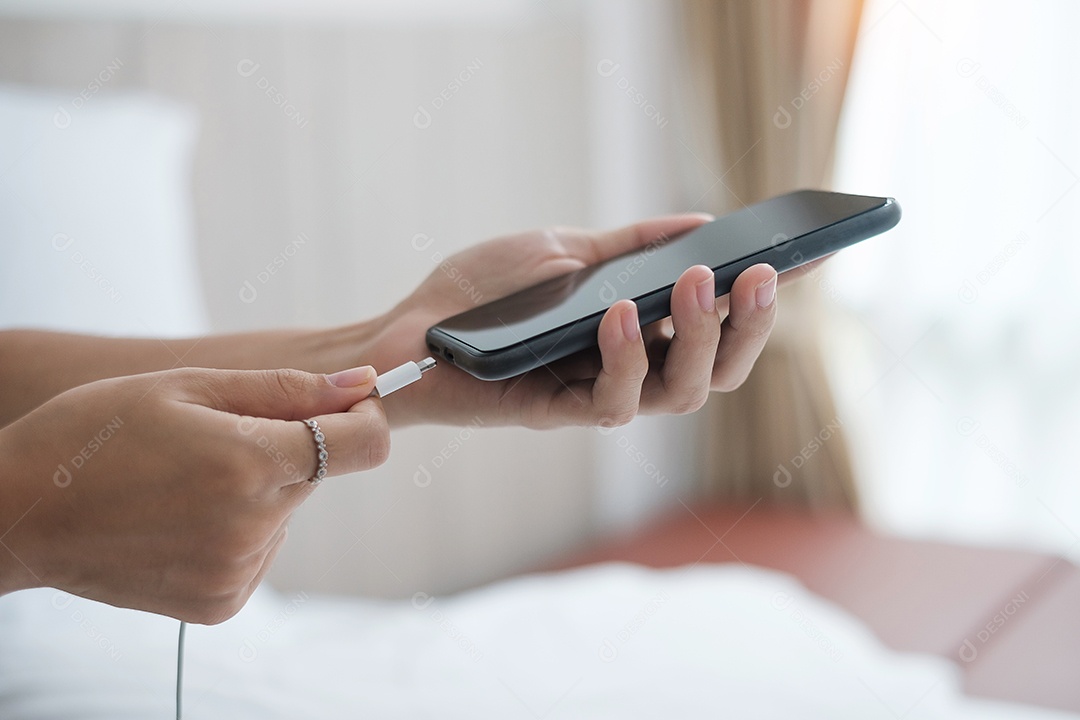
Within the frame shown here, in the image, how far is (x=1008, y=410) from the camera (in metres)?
1.86

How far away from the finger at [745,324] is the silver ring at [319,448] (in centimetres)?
41

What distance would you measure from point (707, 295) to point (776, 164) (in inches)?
63.2

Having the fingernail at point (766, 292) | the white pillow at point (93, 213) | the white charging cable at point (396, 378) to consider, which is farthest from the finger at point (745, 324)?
the white pillow at point (93, 213)

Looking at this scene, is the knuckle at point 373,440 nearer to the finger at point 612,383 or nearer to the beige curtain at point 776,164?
the finger at point 612,383

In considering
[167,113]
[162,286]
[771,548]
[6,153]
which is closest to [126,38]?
[167,113]

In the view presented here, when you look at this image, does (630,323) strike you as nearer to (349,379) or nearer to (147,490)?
(349,379)

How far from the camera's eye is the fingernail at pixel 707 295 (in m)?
0.75

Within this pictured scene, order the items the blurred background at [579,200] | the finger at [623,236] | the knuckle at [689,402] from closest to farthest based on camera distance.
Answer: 1. the knuckle at [689,402]
2. the finger at [623,236]
3. the blurred background at [579,200]

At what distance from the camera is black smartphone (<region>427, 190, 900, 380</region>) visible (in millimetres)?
743

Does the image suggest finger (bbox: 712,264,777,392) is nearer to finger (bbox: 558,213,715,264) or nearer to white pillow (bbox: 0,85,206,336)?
finger (bbox: 558,213,715,264)

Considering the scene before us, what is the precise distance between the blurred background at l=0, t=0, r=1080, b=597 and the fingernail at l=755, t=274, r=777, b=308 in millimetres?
875

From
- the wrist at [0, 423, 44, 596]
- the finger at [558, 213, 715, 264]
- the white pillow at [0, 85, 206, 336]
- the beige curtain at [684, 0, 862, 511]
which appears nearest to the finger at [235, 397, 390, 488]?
the wrist at [0, 423, 44, 596]

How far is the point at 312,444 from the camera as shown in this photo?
0.56 metres

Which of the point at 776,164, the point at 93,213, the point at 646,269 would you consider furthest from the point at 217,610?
the point at 776,164
